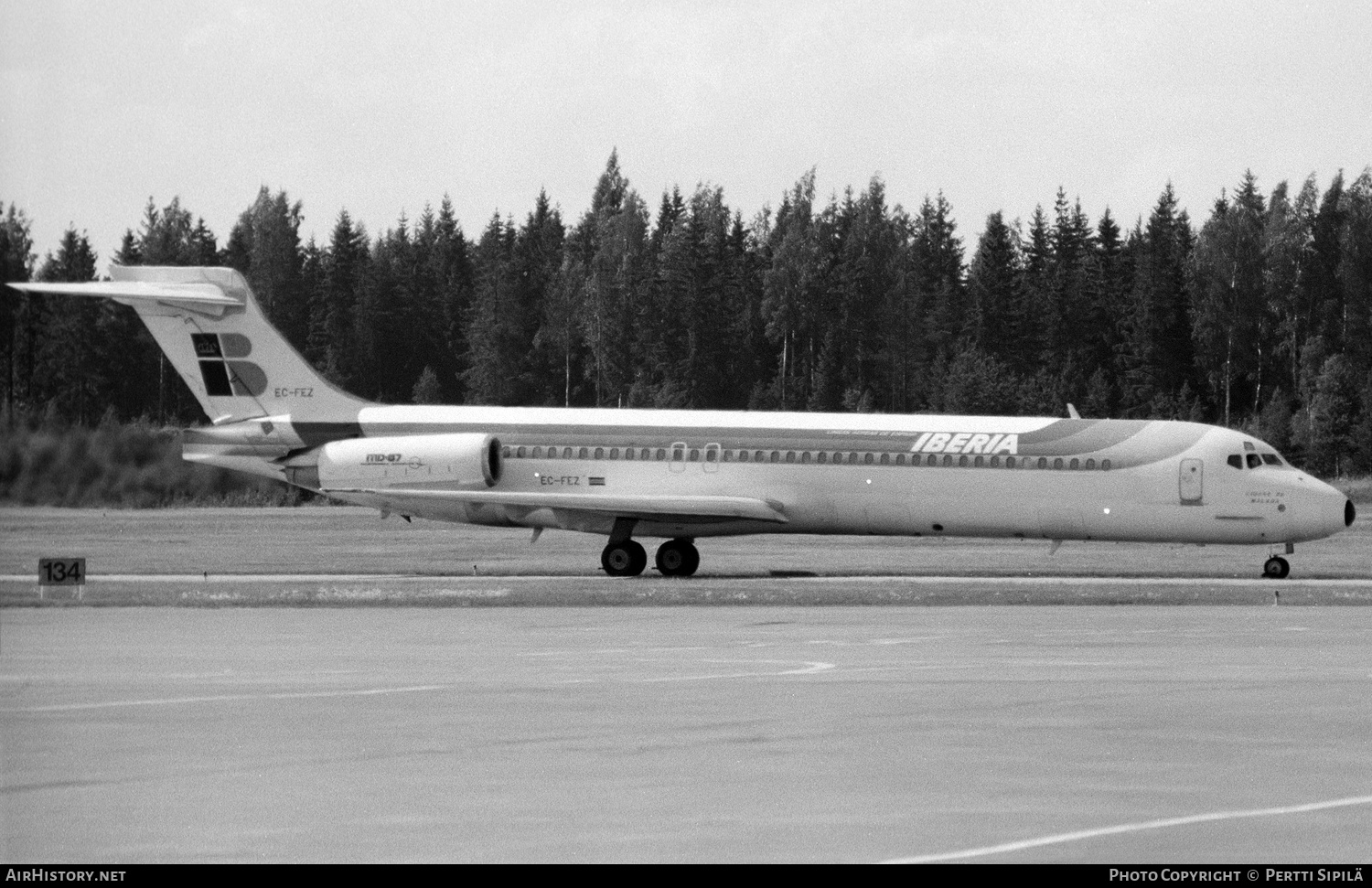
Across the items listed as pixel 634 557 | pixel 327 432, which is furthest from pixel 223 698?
pixel 327 432

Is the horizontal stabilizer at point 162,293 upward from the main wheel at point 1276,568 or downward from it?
upward

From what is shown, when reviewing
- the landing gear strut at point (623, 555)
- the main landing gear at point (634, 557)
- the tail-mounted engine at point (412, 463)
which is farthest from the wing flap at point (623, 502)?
the main landing gear at point (634, 557)

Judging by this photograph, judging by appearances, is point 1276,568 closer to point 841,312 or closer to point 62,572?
point 62,572

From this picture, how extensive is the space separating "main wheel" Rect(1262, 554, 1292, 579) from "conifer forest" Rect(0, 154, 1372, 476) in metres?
49.6

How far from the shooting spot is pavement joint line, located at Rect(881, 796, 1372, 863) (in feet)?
37.2

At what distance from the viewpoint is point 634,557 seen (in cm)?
4009

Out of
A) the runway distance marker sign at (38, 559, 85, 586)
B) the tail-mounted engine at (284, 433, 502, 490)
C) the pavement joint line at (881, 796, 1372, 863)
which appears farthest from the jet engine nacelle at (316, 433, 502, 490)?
the pavement joint line at (881, 796, 1372, 863)

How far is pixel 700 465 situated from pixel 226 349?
1092 centimetres

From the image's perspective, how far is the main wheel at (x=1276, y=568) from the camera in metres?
38.3

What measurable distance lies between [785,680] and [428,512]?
21734 mm

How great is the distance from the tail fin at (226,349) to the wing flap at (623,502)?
2.82 m

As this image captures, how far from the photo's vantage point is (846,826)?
482 inches

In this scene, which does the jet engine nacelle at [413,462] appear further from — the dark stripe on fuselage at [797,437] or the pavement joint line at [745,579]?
the pavement joint line at [745,579]
